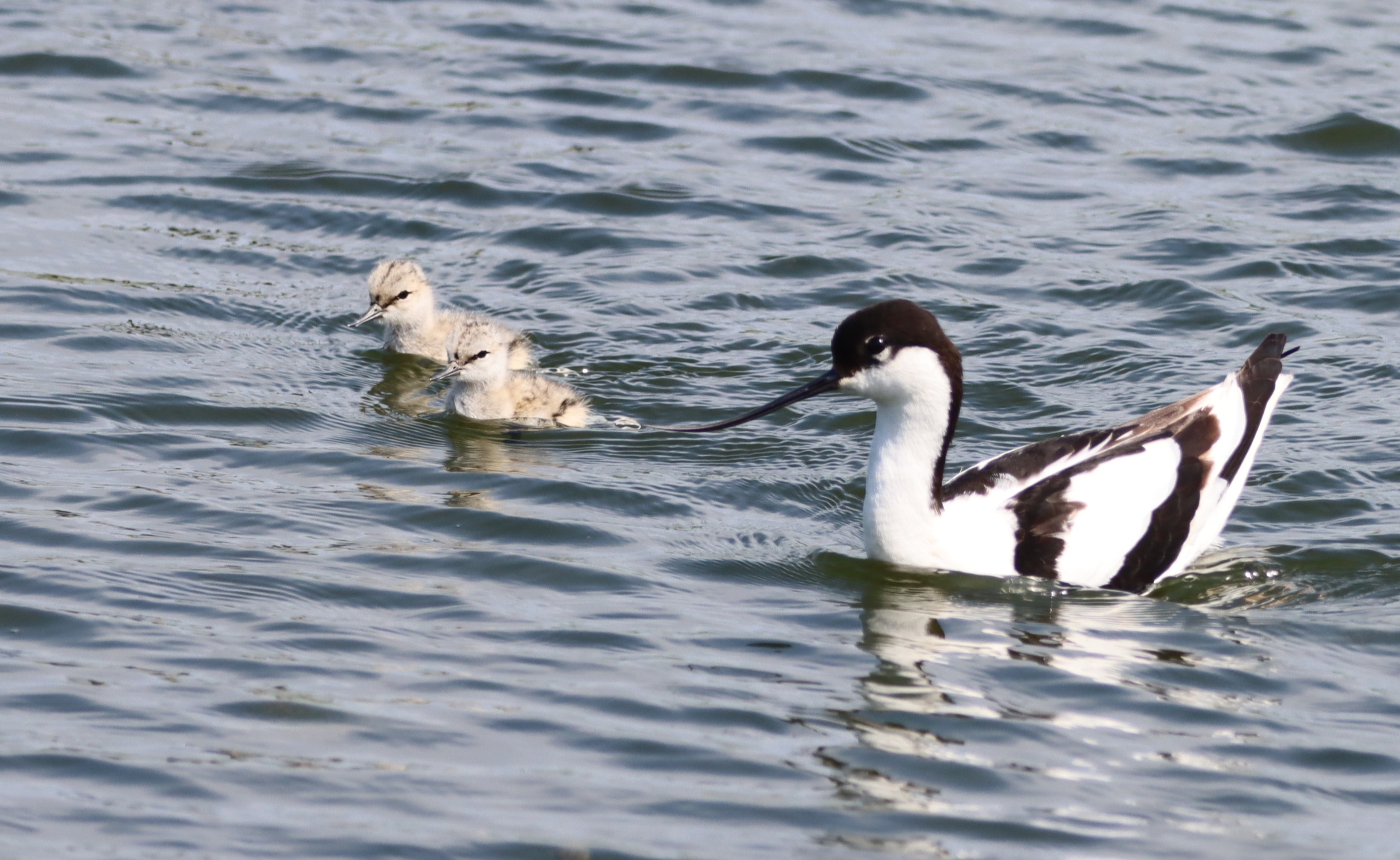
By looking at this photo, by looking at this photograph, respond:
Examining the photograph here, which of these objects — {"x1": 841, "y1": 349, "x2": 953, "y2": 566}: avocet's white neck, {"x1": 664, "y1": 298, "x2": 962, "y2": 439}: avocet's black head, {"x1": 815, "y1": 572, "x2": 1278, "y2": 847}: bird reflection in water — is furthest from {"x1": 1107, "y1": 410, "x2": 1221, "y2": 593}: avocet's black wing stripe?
{"x1": 664, "y1": 298, "x2": 962, "y2": 439}: avocet's black head

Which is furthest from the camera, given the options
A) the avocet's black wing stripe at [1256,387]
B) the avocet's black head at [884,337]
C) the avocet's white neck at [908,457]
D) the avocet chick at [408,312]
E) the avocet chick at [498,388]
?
the avocet chick at [408,312]

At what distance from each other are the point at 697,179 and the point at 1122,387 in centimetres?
435

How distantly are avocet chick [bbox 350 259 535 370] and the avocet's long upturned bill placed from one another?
3.45 meters

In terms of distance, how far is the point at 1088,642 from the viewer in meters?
6.48

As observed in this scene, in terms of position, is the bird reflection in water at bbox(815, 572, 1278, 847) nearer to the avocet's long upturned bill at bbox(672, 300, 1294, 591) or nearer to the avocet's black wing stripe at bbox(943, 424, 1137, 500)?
the avocet's long upturned bill at bbox(672, 300, 1294, 591)

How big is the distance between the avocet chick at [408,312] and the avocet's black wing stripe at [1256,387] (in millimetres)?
4009

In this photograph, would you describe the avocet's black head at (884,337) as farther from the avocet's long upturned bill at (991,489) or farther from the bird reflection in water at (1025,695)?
the bird reflection in water at (1025,695)

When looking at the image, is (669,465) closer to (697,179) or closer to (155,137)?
(697,179)

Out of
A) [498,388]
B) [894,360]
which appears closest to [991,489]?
[894,360]

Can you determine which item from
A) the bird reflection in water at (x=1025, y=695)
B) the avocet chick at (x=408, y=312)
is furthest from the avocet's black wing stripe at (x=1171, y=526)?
the avocet chick at (x=408, y=312)

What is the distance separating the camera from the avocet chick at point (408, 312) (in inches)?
405

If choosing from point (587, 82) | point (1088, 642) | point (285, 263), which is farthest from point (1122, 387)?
point (587, 82)

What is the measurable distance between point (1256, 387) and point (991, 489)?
143 cm

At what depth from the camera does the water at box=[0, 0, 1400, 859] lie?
17.4 ft
